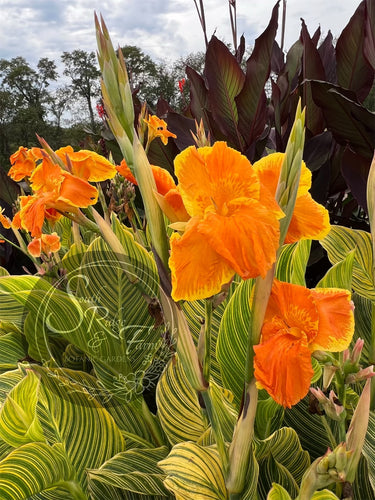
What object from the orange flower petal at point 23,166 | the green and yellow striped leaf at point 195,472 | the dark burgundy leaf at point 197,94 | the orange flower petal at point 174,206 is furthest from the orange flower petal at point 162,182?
the dark burgundy leaf at point 197,94

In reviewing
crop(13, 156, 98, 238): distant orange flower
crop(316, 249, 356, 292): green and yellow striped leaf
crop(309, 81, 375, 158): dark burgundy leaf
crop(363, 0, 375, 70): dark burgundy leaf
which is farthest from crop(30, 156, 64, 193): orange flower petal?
crop(363, 0, 375, 70): dark burgundy leaf

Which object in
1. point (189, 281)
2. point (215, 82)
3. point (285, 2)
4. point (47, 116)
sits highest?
point (47, 116)

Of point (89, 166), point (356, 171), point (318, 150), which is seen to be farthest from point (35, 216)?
point (318, 150)

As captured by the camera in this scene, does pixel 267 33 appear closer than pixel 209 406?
No

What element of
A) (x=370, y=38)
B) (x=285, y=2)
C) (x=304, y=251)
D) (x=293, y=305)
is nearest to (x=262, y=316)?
(x=293, y=305)

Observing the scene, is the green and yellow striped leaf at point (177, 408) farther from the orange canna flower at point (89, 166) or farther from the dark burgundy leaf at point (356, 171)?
the dark burgundy leaf at point (356, 171)

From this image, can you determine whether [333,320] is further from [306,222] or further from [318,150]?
[318,150]

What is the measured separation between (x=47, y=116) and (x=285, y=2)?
86.5ft

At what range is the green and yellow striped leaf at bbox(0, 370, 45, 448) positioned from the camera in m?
0.53

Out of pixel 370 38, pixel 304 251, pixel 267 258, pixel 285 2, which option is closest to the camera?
pixel 267 258

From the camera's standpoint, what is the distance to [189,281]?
1.11 feet

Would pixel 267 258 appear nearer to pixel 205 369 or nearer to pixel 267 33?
pixel 205 369

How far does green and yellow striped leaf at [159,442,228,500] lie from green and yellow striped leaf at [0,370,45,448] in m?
0.17

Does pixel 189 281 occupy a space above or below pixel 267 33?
below
